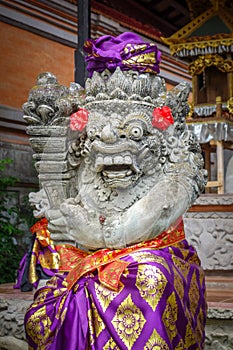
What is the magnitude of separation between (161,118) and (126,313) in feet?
2.57

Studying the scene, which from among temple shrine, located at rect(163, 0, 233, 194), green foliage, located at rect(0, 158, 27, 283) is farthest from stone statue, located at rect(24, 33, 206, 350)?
temple shrine, located at rect(163, 0, 233, 194)

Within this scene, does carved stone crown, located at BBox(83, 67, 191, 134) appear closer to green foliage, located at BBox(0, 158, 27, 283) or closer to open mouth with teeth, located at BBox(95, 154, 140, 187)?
open mouth with teeth, located at BBox(95, 154, 140, 187)

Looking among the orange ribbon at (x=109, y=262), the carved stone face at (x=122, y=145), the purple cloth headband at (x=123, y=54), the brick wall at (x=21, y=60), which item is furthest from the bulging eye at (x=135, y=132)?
the brick wall at (x=21, y=60)

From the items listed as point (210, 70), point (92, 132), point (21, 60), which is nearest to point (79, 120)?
point (92, 132)

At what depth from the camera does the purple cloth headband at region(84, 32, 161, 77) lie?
7.70 ft

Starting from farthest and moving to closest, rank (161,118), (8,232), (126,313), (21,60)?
(21,60)
(8,232)
(161,118)
(126,313)

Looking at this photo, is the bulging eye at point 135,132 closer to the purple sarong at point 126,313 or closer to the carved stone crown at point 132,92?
the carved stone crown at point 132,92

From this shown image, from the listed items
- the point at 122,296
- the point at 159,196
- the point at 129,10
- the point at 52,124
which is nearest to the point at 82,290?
the point at 122,296

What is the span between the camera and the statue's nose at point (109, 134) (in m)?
2.20

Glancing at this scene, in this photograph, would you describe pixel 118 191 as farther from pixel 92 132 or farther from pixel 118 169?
pixel 92 132

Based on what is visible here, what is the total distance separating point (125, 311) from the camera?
208 cm

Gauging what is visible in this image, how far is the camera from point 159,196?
7.25 ft

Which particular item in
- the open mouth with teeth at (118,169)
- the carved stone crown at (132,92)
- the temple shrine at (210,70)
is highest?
the temple shrine at (210,70)

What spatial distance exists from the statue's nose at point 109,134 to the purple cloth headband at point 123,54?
11.9 inches
